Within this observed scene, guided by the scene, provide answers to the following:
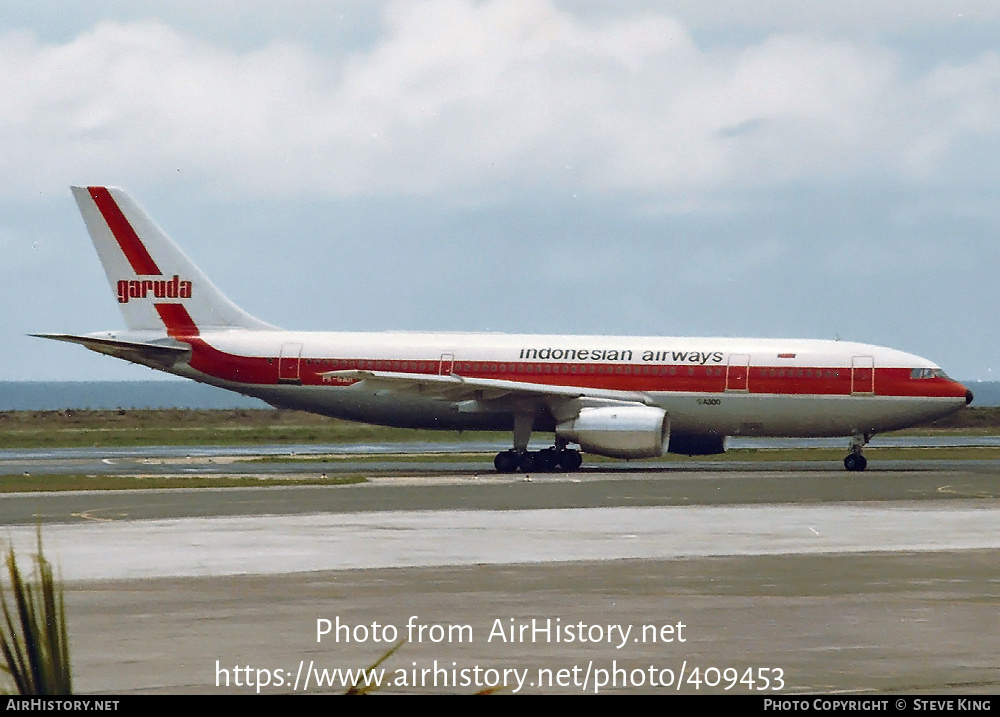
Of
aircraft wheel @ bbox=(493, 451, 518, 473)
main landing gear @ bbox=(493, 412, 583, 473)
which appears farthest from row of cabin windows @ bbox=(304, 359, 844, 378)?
aircraft wheel @ bbox=(493, 451, 518, 473)

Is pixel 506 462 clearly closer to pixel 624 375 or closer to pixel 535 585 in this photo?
pixel 624 375

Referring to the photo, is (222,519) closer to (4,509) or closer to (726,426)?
(4,509)

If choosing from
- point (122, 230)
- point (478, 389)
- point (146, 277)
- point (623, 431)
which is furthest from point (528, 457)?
point (122, 230)

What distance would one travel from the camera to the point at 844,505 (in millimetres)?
30812

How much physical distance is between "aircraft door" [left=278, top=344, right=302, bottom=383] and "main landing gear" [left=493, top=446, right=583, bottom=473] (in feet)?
22.4

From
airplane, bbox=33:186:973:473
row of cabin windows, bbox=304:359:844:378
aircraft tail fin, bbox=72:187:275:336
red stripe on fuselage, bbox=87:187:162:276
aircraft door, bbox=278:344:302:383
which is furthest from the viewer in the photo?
red stripe on fuselage, bbox=87:187:162:276

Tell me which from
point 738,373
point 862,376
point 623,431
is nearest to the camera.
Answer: point 623,431

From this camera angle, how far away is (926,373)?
4456 centimetres

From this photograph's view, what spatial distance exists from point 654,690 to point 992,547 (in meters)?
12.4

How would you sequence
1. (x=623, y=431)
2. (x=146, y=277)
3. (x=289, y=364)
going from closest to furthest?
(x=623, y=431) → (x=289, y=364) → (x=146, y=277)

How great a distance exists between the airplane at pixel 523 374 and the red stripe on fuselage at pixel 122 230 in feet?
0.15

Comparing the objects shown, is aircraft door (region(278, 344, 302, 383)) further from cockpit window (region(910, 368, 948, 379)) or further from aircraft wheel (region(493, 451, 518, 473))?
cockpit window (region(910, 368, 948, 379))

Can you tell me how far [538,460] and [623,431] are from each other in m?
4.13

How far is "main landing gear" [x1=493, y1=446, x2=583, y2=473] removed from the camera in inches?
1782
